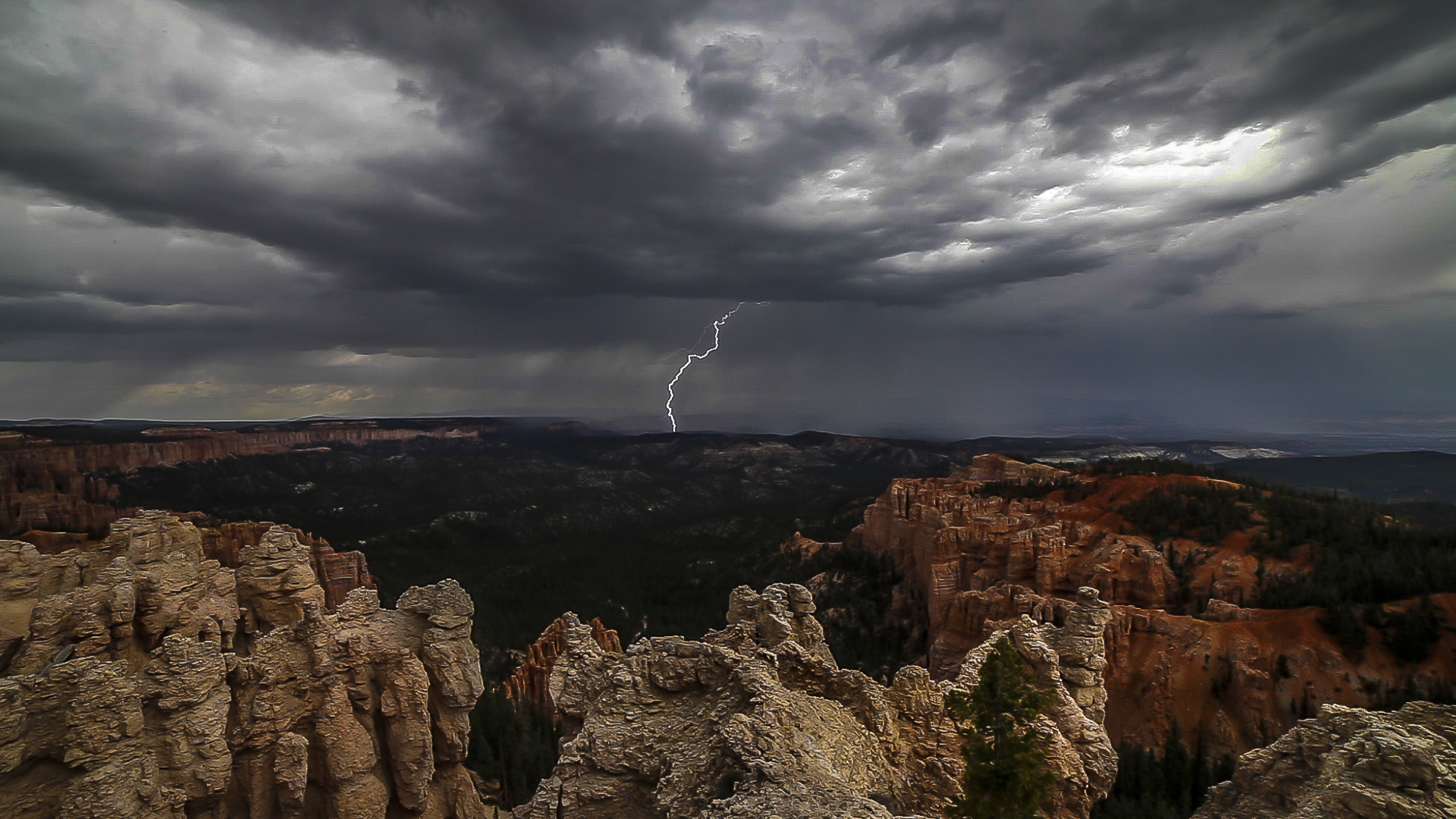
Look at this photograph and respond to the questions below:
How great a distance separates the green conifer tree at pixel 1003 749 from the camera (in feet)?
41.8

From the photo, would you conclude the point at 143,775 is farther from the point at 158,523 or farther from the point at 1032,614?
the point at 1032,614

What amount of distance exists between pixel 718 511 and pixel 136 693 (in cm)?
16269

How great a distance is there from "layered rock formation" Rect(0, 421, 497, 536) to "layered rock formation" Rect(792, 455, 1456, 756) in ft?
279

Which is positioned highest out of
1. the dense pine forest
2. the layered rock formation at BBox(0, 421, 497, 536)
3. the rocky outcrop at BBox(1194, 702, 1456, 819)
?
the rocky outcrop at BBox(1194, 702, 1456, 819)

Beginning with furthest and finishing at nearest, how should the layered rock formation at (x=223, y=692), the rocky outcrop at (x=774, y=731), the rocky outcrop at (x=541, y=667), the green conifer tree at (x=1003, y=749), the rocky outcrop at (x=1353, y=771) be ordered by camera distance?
the rocky outcrop at (x=541, y=667) < the layered rock formation at (x=223, y=692) < the green conifer tree at (x=1003, y=749) < the rocky outcrop at (x=774, y=731) < the rocky outcrop at (x=1353, y=771)

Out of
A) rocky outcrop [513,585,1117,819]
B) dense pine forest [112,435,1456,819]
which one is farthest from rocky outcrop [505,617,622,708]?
rocky outcrop [513,585,1117,819]

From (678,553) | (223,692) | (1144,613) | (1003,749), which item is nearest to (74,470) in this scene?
(678,553)

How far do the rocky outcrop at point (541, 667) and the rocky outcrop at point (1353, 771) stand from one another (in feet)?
148

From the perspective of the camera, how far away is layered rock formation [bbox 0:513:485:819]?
15.0 m

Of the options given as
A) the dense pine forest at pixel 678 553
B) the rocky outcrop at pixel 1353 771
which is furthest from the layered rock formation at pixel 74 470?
the rocky outcrop at pixel 1353 771

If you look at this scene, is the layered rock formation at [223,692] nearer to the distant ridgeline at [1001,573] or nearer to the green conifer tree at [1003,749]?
the distant ridgeline at [1001,573]

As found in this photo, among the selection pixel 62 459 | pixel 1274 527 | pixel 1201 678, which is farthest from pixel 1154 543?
pixel 62 459

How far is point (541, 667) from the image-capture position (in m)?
52.8

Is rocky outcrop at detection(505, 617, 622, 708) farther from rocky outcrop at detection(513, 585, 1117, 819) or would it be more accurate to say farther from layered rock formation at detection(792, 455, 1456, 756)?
rocky outcrop at detection(513, 585, 1117, 819)
